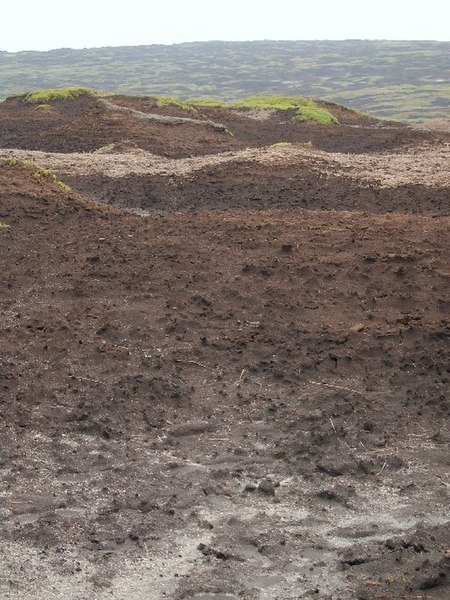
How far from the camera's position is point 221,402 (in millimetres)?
10695

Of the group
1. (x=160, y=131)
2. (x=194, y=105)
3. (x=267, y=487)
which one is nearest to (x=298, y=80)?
(x=194, y=105)

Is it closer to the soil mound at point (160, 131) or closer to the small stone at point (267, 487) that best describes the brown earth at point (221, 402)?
the small stone at point (267, 487)

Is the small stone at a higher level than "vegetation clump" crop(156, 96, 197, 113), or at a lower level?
lower

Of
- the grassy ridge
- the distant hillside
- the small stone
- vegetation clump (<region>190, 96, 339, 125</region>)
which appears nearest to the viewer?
the small stone

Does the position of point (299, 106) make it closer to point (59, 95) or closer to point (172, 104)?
point (172, 104)

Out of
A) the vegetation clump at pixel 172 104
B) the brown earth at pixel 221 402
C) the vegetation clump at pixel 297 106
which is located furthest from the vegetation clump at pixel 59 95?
the brown earth at pixel 221 402

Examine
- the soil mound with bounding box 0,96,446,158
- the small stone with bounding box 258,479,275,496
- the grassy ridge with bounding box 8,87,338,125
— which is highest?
the grassy ridge with bounding box 8,87,338,125

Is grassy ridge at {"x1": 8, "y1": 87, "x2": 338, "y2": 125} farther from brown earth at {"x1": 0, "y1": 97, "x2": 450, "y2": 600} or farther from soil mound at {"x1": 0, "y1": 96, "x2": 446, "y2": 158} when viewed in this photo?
brown earth at {"x1": 0, "y1": 97, "x2": 450, "y2": 600}

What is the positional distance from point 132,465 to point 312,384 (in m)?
2.85

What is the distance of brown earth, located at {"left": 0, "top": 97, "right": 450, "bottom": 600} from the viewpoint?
7703 millimetres

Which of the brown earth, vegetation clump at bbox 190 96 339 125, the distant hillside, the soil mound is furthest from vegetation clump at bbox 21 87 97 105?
the distant hillside

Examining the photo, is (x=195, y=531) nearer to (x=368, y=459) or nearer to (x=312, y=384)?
(x=368, y=459)

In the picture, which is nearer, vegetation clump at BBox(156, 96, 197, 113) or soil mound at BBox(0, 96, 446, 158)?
soil mound at BBox(0, 96, 446, 158)

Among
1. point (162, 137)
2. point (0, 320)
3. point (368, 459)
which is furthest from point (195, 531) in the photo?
point (162, 137)
